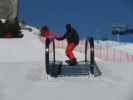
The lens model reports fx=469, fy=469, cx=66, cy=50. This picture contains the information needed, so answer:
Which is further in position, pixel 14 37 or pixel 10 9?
pixel 10 9

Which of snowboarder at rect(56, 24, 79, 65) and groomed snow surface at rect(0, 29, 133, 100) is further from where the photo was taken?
snowboarder at rect(56, 24, 79, 65)

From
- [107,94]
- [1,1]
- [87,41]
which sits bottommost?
[107,94]

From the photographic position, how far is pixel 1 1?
276 ft

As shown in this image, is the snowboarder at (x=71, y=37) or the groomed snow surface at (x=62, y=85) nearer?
the groomed snow surface at (x=62, y=85)

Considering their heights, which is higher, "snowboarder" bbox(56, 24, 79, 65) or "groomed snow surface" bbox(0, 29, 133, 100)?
"snowboarder" bbox(56, 24, 79, 65)

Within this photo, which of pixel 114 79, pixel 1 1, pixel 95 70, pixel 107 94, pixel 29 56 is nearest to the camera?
pixel 107 94

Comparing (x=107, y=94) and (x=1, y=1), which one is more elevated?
(x=1, y=1)

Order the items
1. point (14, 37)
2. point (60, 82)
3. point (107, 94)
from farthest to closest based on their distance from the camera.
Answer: point (14, 37) → point (60, 82) → point (107, 94)

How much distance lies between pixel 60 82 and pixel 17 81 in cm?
129

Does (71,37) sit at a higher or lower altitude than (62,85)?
higher

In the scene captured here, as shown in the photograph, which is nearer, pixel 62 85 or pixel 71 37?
pixel 62 85

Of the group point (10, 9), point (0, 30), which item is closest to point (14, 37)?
point (0, 30)

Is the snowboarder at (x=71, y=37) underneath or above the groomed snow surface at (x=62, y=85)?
above

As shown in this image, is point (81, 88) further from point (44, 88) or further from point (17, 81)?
point (17, 81)
